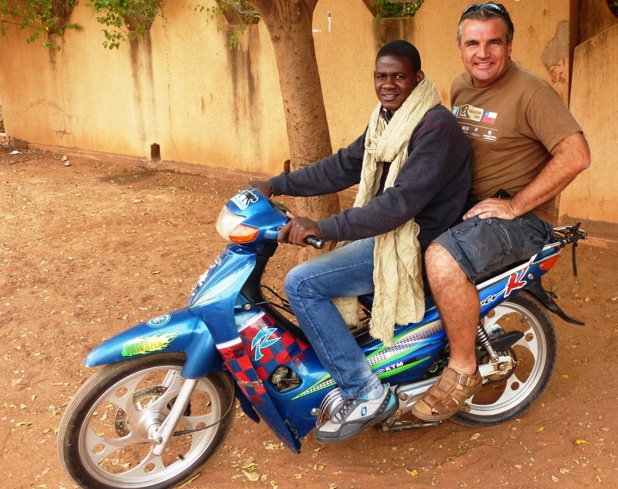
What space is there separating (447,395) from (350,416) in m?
0.44

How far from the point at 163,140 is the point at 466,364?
710 cm

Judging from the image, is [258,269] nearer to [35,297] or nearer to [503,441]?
[503,441]

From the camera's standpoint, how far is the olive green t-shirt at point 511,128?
277 centimetres

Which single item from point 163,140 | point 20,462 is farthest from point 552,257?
point 163,140

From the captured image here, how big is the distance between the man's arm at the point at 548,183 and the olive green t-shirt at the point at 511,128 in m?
0.05

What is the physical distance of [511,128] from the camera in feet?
9.37

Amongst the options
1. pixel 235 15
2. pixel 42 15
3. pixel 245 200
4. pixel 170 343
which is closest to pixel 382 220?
pixel 245 200

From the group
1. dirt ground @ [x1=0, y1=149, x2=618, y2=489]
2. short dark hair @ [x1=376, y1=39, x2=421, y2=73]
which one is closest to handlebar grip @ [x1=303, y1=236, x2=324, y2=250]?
short dark hair @ [x1=376, y1=39, x2=421, y2=73]

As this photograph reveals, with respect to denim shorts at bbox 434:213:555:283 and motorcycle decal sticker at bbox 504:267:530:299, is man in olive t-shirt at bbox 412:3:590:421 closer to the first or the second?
denim shorts at bbox 434:213:555:283

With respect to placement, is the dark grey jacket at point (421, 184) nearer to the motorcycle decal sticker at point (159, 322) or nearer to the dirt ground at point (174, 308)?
the motorcycle decal sticker at point (159, 322)

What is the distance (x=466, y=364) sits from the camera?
2.99 m

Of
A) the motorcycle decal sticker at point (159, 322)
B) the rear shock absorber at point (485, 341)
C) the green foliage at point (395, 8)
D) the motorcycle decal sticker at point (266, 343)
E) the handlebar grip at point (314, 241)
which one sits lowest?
the rear shock absorber at point (485, 341)

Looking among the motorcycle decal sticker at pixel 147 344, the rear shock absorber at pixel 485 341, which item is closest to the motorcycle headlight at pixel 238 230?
the motorcycle decal sticker at pixel 147 344

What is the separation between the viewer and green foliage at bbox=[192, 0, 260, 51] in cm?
777
